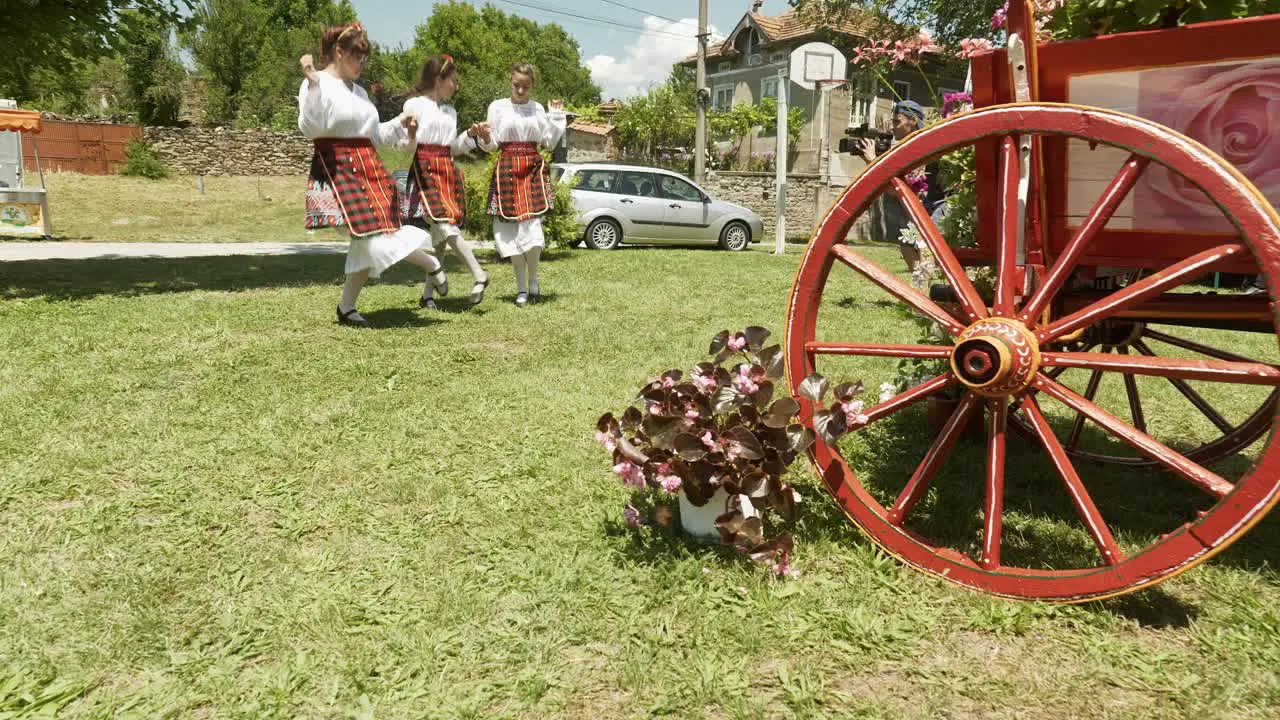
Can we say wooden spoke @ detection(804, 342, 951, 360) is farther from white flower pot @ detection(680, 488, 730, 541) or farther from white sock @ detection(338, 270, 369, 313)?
white sock @ detection(338, 270, 369, 313)

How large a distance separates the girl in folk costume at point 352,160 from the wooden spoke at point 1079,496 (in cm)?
432

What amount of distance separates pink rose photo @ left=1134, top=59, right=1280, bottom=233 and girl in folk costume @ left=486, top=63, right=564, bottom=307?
524 cm

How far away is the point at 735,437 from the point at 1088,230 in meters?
1.03

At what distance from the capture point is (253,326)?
19.7 feet

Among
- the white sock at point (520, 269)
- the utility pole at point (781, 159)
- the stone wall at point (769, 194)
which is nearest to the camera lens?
the white sock at point (520, 269)

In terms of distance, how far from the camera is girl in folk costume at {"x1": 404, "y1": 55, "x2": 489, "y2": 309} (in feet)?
21.5

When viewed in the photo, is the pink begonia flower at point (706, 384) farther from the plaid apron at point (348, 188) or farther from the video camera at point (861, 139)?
the plaid apron at point (348, 188)

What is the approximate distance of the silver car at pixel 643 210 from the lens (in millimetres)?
13844

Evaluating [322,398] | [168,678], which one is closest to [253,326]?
[322,398]

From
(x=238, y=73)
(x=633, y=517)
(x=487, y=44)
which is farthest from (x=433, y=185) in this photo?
(x=487, y=44)

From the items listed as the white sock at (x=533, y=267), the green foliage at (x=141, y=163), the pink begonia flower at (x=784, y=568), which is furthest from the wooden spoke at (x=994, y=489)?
the green foliage at (x=141, y=163)

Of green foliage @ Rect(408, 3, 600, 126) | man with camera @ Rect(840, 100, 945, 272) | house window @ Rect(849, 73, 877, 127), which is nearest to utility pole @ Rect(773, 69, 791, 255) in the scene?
Answer: man with camera @ Rect(840, 100, 945, 272)

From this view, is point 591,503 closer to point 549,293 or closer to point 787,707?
point 787,707

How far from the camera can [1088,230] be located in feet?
6.83
